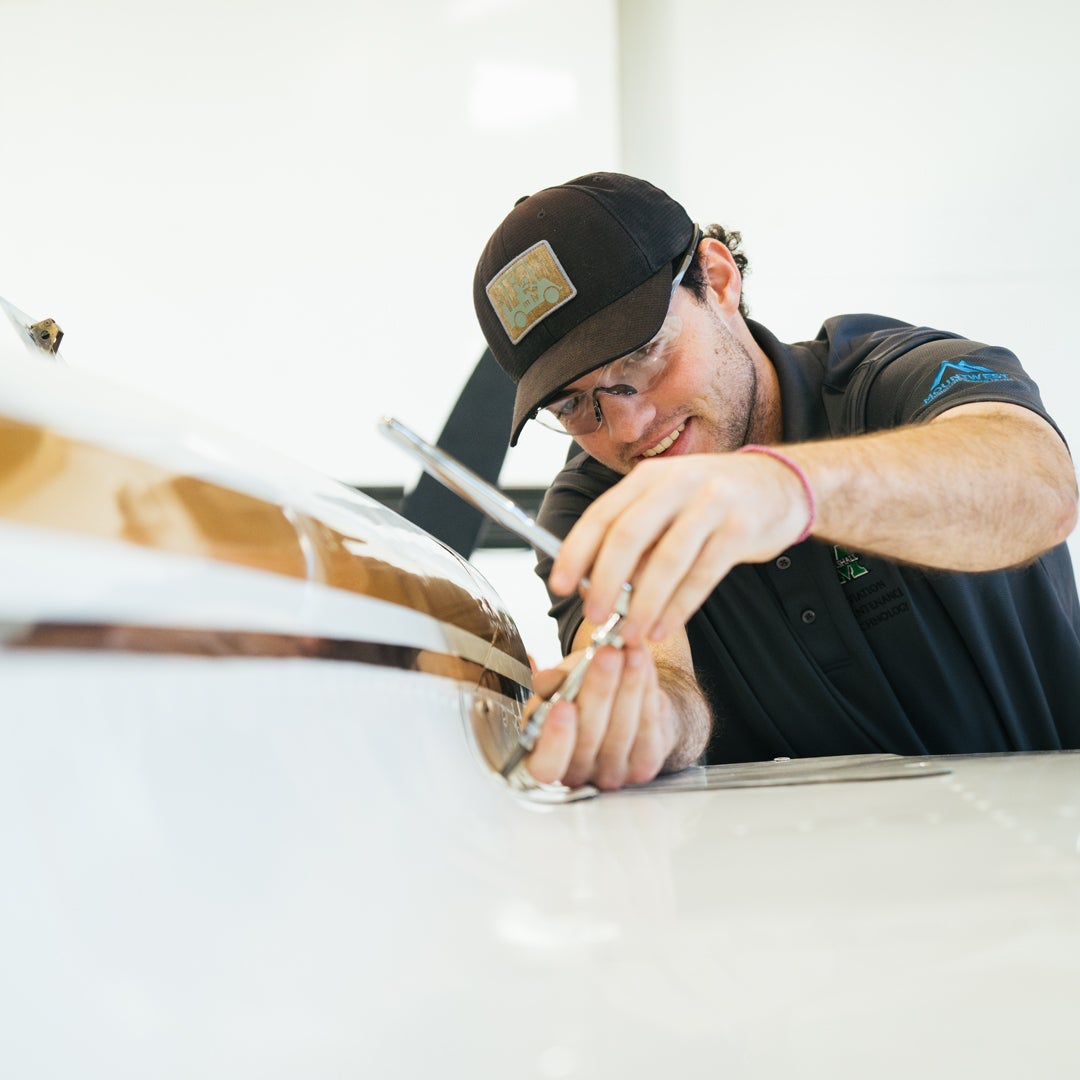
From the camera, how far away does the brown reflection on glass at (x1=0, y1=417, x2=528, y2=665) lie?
1.17ft

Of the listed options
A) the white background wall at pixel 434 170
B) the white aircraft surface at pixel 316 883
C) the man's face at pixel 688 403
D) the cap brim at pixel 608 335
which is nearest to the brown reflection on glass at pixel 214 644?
the white aircraft surface at pixel 316 883

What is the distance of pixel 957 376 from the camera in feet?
3.50

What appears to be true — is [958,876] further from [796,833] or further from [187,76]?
[187,76]

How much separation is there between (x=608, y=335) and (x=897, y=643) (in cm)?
53

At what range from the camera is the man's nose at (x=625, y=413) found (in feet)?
4.00

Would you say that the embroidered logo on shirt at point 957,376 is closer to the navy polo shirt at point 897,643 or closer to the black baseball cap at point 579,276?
the navy polo shirt at point 897,643

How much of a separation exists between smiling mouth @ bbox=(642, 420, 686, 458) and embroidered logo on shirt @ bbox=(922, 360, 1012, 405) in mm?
329

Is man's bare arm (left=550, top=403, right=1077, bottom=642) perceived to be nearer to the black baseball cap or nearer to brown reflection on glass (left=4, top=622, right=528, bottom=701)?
brown reflection on glass (left=4, top=622, right=528, bottom=701)

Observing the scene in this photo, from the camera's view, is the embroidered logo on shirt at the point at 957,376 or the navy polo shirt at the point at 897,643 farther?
the navy polo shirt at the point at 897,643

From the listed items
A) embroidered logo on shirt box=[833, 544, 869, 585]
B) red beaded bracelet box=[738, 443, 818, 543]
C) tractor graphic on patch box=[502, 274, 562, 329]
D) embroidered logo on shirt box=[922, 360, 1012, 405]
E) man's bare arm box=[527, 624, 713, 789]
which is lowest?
embroidered logo on shirt box=[833, 544, 869, 585]

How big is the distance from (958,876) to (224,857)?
1.05ft

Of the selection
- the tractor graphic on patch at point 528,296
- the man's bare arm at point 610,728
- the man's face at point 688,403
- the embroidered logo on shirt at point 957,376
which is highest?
the tractor graphic on patch at point 528,296

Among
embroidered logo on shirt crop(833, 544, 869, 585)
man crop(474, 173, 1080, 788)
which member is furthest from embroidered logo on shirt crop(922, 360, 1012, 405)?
embroidered logo on shirt crop(833, 544, 869, 585)

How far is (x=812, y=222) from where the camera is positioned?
3170mm
